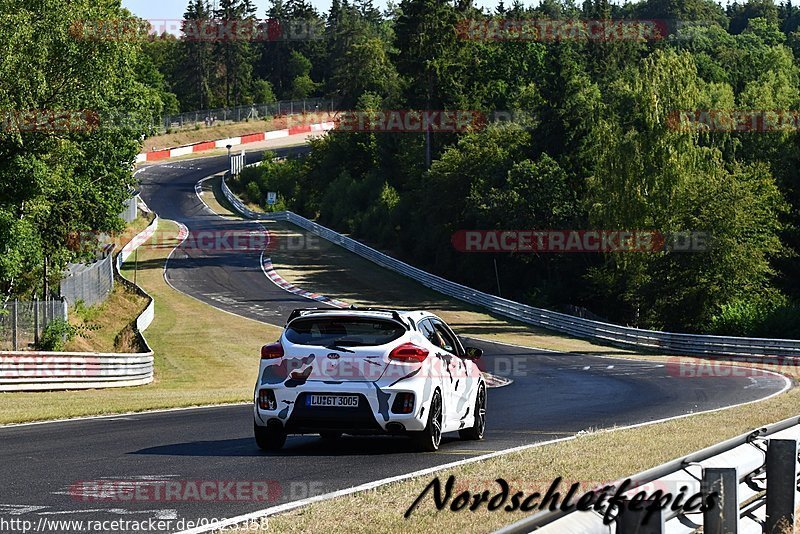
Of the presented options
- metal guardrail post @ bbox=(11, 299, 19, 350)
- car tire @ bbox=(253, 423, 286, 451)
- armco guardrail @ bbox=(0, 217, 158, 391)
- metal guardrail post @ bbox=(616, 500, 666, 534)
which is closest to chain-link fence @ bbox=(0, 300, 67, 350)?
metal guardrail post @ bbox=(11, 299, 19, 350)

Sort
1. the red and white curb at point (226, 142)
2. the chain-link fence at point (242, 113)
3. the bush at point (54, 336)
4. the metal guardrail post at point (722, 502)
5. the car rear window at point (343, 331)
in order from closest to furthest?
the metal guardrail post at point (722, 502)
the car rear window at point (343, 331)
the bush at point (54, 336)
the red and white curb at point (226, 142)
the chain-link fence at point (242, 113)

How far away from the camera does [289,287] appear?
6562 cm

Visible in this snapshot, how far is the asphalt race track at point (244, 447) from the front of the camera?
8.98m

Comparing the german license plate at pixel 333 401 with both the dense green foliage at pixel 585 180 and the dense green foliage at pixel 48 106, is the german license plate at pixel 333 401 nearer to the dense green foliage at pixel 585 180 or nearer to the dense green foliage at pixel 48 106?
the dense green foliage at pixel 48 106

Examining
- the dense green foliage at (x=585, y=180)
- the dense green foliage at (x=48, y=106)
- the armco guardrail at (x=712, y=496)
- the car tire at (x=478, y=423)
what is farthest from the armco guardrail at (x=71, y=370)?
the dense green foliage at (x=585, y=180)

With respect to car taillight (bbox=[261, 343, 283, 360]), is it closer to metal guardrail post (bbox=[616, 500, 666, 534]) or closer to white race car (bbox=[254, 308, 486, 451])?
white race car (bbox=[254, 308, 486, 451])

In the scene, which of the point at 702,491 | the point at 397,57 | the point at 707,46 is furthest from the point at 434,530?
the point at 707,46

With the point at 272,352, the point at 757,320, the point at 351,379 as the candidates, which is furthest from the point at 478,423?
the point at 757,320

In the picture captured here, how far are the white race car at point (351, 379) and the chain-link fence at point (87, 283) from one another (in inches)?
1309

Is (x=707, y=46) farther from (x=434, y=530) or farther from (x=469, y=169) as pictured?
(x=434, y=530)

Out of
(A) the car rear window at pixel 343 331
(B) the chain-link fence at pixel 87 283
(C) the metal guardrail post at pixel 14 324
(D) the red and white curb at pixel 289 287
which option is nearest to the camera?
(A) the car rear window at pixel 343 331

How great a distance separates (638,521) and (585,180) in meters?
64.2

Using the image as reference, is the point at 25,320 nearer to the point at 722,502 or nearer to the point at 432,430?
the point at 432,430

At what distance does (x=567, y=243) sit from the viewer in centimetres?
6894
